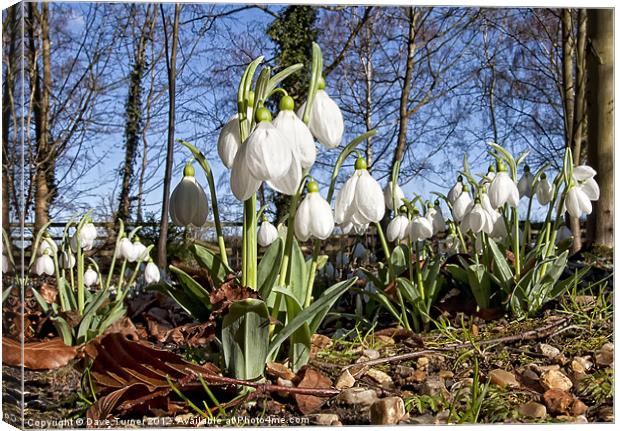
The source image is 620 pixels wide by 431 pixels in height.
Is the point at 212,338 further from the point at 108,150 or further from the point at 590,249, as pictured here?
the point at 590,249

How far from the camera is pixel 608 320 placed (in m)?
1.74

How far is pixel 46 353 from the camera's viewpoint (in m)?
1.57

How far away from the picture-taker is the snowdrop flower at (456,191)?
186 centimetres

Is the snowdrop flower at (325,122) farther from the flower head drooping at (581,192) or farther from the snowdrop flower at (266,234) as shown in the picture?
the flower head drooping at (581,192)

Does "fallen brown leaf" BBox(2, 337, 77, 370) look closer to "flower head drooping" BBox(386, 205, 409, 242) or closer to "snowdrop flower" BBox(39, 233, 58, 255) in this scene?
"snowdrop flower" BBox(39, 233, 58, 255)

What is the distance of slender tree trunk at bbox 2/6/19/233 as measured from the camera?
1431 millimetres

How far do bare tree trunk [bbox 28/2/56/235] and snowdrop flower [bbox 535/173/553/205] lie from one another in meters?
1.23

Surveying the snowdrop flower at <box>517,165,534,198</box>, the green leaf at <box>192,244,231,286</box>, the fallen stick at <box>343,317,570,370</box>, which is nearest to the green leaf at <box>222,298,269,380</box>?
the green leaf at <box>192,244,231,286</box>

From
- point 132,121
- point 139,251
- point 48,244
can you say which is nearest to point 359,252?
point 139,251

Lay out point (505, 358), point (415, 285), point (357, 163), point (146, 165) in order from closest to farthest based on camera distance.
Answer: point (357, 163)
point (505, 358)
point (146, 165)
point (415, 285)

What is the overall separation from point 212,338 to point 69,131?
0.70m

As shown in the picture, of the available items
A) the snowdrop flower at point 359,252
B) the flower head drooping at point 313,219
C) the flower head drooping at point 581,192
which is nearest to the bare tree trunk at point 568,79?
the flower head drooping at point 581,192

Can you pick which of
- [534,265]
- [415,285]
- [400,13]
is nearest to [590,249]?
[534,265]

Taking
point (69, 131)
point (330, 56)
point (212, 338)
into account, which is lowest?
point (212, 338)
